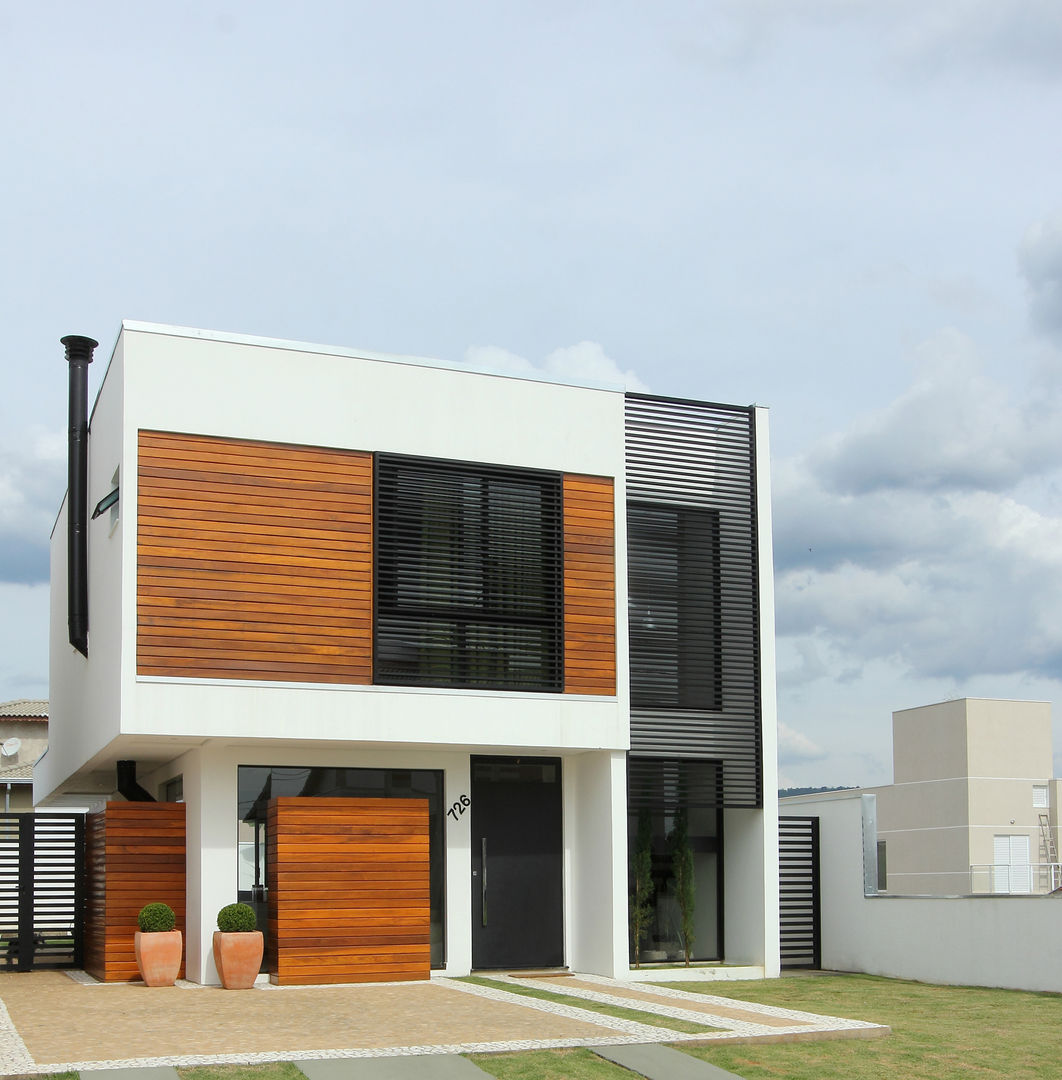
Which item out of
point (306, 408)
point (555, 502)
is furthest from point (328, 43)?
point (555, 502)

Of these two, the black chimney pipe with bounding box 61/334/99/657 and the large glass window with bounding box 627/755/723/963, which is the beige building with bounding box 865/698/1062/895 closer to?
the large glass window with bounding box 627/755/723/963

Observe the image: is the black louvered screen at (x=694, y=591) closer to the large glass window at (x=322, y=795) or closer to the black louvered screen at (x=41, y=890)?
the large glass window at (x=322, y=795)

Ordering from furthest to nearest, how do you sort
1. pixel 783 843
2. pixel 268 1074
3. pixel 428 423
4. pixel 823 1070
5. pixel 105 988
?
pixel 783 843 → pixel 428 423 → pixel 105 988 → pixel 823 1070 → pixel 268 1074

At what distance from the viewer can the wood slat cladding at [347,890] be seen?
14695mm

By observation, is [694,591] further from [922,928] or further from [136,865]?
[136,865]

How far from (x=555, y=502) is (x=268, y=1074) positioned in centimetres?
878

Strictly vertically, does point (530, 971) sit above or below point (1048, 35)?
below

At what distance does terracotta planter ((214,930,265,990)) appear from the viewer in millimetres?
14367

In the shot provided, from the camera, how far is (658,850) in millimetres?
17297

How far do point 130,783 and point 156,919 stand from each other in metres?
3.37

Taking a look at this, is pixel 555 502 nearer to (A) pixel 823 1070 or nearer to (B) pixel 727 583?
(B) pixel 727 583

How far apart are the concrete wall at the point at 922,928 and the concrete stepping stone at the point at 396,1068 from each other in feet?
28.3

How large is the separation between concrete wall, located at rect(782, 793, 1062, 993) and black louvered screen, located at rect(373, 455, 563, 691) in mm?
5010

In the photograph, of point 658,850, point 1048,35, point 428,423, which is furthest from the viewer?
point 658,850
